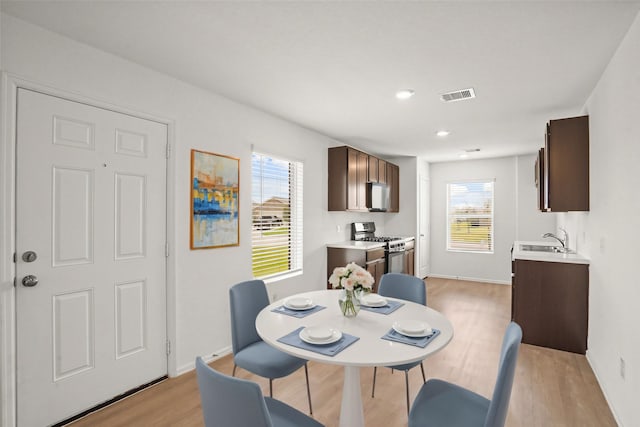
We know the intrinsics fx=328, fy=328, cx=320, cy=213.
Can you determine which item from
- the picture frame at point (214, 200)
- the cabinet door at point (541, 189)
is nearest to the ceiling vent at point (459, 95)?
the cabinet door at point (541, 189)

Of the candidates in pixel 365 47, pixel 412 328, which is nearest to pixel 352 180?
pixel 365 47

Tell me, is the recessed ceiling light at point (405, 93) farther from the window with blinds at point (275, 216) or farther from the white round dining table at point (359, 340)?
the white round dining table at point (359, 340)

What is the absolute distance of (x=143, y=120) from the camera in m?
2.60

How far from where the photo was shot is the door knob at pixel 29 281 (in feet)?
6.50

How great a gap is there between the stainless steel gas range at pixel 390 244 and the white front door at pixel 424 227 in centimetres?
65

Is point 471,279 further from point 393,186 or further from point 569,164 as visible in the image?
point 569,164

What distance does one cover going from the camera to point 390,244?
520 cm

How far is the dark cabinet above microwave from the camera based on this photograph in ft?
15.4

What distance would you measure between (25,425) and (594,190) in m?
4.55

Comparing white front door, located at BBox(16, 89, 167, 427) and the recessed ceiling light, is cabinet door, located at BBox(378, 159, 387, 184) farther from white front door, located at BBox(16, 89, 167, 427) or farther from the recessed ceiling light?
white front door, located at BBox(16, 89, 167, 427)

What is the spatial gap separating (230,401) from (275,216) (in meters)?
2.94

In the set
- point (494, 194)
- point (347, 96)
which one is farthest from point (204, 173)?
point (494, 194)

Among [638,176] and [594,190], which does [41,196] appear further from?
[594,190]

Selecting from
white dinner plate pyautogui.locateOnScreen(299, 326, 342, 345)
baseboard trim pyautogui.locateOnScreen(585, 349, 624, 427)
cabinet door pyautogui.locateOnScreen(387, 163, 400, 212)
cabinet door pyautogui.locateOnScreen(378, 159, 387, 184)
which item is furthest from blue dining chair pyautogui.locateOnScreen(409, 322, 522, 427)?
cabinet door pyautogui.locateOnScreen(387, 163, 400, 212)
